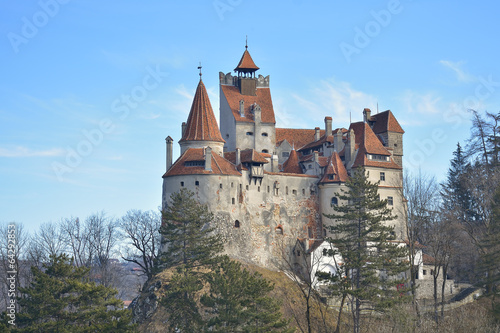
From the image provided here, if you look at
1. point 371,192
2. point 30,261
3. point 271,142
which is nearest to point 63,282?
point 371,192

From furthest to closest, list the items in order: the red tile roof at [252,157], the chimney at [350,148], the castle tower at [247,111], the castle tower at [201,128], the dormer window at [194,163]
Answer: the castle tower at [247,111] → the chimney at [350,148] → the red tile roof at [252,157] → the castle tower at [201,128] → the dormer window at [194,163]

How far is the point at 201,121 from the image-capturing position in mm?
66062

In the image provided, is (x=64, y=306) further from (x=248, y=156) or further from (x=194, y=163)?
(x=248, y=156)

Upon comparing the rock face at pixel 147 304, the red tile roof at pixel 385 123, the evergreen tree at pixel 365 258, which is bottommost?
the rock face at pixel 147 304

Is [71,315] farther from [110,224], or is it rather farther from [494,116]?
[494,116]

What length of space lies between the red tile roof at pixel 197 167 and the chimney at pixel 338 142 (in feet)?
35.9

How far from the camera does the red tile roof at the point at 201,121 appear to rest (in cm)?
6531

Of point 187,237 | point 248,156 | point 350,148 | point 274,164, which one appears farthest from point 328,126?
point 187,237

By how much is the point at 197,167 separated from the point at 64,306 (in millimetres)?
23655

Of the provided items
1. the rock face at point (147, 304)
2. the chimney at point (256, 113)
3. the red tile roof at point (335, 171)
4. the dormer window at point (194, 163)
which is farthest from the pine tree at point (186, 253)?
the chimney at point (256, 113)

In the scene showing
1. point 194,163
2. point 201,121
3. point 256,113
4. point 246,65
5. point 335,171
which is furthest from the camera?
point 246,65

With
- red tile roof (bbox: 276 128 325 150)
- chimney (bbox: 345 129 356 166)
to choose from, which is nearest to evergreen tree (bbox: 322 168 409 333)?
chimney (bbox: 345 129 356 166)

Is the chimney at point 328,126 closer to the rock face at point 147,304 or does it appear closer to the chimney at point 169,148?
the chimney at point 169,148

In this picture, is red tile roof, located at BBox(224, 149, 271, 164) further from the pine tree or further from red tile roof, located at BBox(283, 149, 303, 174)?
the pine tree
